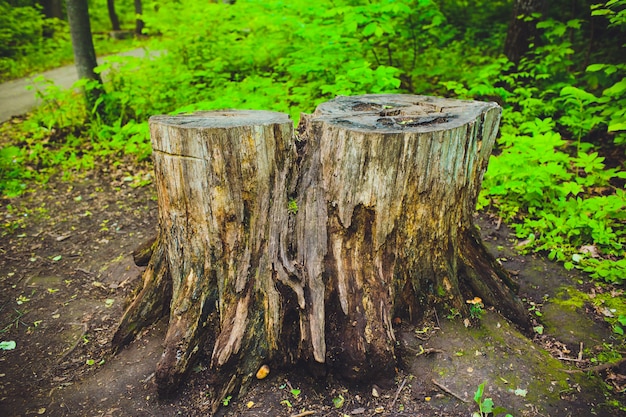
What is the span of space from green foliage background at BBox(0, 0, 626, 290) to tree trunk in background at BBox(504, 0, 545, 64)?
13cm

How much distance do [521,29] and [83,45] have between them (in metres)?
7.47

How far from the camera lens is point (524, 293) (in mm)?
3225

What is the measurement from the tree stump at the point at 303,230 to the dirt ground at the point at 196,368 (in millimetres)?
147

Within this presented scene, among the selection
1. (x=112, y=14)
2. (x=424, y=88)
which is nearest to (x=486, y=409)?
(x=424, y=88)

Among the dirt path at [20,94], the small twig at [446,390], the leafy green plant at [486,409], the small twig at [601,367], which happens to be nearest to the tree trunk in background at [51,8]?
the dirt path at [20,94]

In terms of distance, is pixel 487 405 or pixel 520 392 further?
pixel 520 392

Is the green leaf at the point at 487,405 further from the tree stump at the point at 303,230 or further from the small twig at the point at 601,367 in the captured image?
the small twig at the point at 601,367

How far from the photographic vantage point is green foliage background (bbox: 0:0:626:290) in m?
3.91

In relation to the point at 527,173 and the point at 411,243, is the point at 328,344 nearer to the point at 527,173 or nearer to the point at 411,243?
the point at 411,243

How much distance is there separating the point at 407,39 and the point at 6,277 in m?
7.05

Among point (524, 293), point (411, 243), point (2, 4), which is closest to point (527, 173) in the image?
point (524, 293)

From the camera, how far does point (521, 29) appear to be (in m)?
5.77

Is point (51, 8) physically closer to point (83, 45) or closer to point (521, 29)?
point (83, 45)

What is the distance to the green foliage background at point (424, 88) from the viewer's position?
3.91 m
